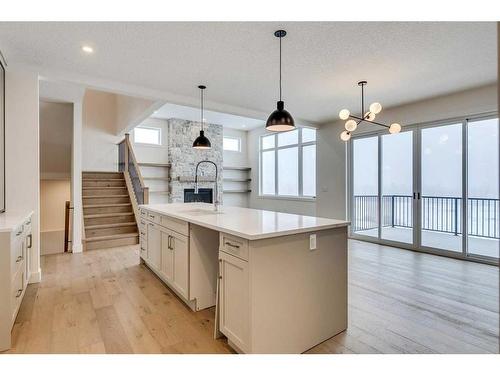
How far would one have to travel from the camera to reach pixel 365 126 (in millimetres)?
5957

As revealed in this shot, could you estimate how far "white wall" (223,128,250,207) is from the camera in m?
10.1

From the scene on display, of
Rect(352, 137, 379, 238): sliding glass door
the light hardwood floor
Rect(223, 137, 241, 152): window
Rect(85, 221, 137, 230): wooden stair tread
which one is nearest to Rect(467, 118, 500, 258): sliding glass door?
the light hardwood floor

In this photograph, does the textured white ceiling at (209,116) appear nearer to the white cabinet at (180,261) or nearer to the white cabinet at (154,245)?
the white cabinet at (154,245)

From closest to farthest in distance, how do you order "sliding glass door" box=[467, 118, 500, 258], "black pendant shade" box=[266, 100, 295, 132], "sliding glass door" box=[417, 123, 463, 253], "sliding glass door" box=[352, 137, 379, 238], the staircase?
"black pendant shade" box=[266, 100, 295, 132] → "sliding glass door" box=[467, 118, 500, 258] → "sliding glass door" box=[417, 123, 463, 253] → the staircase → "sliding glass door" box=[352, 137, 379, 238]

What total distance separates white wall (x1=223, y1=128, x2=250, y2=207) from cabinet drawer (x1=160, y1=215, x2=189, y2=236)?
6.76m

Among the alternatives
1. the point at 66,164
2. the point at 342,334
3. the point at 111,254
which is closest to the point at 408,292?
the point at 342,334

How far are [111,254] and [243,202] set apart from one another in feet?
20.0

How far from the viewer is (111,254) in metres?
4.80

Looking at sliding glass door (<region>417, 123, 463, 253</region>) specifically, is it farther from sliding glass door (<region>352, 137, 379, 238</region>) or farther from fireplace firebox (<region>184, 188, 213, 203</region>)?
fireplace firebox (<region>184, 188, 213, 203</region>)

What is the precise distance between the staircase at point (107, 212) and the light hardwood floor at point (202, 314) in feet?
4.01

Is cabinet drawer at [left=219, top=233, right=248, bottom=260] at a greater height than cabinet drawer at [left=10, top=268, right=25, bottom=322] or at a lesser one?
greater

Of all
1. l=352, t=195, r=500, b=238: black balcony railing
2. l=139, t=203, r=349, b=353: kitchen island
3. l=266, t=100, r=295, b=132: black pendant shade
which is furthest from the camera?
l=352, t=195, r=500, b=238: black balcony railing
